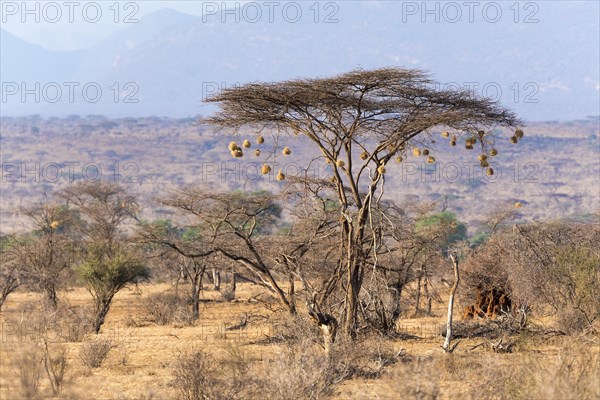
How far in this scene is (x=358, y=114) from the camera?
14.6 m

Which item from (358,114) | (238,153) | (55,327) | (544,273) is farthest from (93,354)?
(544,273)

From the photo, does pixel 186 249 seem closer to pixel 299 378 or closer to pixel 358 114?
A: pixel 358 114

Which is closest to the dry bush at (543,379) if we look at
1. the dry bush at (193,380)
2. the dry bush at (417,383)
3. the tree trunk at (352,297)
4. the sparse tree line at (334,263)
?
the dry bush at (417,383)

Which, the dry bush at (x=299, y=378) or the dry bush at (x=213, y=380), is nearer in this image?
the dry bush at (x=299, y=378)

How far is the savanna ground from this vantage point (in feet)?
33.2

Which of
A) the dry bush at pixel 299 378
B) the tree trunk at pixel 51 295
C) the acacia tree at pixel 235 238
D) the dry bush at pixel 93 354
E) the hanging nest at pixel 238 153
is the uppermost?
the hanging nest at pixel 238 153

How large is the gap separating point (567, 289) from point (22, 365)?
10293mm

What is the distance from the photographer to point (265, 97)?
1446cm

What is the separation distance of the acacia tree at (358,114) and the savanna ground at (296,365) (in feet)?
5.84

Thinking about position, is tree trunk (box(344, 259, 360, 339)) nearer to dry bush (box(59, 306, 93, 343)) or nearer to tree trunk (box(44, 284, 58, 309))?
dry bush (box(59, 306, 93, 343))

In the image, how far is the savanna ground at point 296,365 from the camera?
33.2 feet

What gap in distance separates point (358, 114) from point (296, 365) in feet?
17.0

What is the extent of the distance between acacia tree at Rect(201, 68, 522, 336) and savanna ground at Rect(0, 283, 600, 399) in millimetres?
1781

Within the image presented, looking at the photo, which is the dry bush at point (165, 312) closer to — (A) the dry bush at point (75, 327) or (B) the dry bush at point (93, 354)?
(A) the dry bush at point (75, 327)
